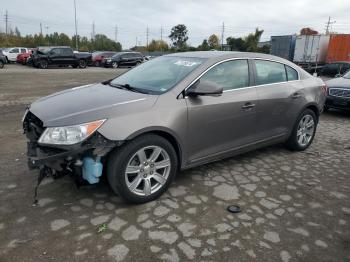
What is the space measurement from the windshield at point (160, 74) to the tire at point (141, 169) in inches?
26.2

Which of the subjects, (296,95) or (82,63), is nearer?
(296,95)

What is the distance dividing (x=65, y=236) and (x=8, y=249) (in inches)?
18.1

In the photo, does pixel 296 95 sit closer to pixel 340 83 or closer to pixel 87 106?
pixel 87 106

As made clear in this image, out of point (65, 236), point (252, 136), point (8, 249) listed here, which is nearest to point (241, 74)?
point (252, 136)

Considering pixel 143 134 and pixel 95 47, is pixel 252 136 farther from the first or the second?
pixel 95 47

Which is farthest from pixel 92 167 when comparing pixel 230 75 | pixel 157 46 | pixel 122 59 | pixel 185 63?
pixel 157 46

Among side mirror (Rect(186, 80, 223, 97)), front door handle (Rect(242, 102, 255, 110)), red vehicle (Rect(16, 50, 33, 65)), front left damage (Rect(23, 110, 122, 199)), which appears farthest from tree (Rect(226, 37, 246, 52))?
front left damage (Rect(23, 110, 122, 199))

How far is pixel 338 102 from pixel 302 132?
3775mm

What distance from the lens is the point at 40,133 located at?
127 inches

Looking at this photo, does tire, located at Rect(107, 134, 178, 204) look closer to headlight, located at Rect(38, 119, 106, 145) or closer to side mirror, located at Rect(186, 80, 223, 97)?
headlight, located at Rect(38, 119, 106, 145)

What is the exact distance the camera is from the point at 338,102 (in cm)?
838

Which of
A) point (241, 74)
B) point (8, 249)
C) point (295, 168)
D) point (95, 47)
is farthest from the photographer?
point (95, 47)

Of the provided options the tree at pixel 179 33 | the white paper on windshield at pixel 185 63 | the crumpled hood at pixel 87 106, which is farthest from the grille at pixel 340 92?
the tree at pixel 179 33

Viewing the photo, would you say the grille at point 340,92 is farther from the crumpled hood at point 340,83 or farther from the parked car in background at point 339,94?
the crumpled hood at point 340,83
